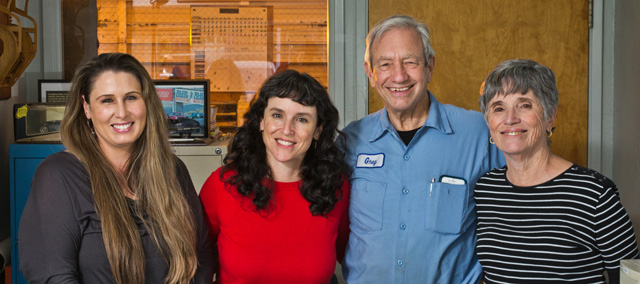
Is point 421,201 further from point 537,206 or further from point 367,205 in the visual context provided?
point 537,206

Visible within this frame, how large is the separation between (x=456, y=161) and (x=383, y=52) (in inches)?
18.6

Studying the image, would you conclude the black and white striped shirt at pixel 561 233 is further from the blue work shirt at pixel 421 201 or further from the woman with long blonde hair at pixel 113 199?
the woman with long blonde hair at pixel 113 199

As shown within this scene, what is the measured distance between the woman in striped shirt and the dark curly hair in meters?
0.52

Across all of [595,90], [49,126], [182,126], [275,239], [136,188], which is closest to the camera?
[136,188]

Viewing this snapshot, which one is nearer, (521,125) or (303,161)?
(521,125)

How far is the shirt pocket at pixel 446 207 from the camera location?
207 centimetres

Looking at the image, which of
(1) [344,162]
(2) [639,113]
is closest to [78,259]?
(1) [344,162]

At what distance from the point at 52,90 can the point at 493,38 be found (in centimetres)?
264

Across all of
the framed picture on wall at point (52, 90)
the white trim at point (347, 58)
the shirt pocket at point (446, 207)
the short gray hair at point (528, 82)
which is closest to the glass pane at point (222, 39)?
the white trim at point (347, 58)

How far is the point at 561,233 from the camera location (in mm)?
1811

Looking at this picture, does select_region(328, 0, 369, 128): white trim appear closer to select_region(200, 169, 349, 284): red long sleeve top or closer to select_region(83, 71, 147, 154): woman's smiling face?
select_region(200, 169, 349, 284): red long sleeve top

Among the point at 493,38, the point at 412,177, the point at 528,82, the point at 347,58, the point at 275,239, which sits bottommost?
the point at 275,239

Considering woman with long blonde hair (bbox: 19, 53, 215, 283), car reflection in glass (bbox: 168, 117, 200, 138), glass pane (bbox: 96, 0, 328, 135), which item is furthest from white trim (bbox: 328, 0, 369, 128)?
woman with long blonde hair (bbox: 19, 53, 215, 283)

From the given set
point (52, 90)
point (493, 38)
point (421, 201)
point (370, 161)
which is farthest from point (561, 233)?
point (52, 90)
